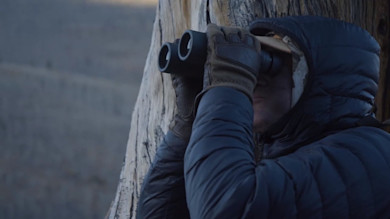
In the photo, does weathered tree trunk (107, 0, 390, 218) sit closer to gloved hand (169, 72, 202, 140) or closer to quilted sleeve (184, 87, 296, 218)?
gloved hand (169, 72, 202, 140)

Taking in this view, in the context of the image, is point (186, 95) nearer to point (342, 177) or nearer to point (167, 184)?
point (167, 184)

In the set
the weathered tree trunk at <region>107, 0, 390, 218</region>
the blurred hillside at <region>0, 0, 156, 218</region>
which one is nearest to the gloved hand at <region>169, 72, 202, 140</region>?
the weathered tree trunk at <region>107, 0, 390, 218</region>

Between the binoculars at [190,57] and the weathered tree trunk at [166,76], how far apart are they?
0.65 metres

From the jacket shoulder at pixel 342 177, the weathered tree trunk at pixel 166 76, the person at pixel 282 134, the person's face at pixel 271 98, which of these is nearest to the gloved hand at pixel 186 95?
the person at pixel 282 134

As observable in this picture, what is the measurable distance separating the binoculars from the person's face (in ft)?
0.15

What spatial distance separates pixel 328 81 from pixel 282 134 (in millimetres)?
225

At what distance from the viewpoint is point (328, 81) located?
2.06 m

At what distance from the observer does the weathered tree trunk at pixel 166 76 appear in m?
2.78

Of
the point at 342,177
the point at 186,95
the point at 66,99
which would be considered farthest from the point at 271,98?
the point at 66,99

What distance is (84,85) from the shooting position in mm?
14445

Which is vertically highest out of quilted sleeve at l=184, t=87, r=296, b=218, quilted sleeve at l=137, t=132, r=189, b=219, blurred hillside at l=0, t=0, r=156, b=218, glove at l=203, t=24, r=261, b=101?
glove at l=203, t=24, r=261, b=101

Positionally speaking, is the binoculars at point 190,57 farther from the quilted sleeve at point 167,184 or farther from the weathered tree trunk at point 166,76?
the weathered tree trunk at point 166,76

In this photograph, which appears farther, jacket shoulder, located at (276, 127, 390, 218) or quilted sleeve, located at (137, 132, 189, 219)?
quilted sleeve, located at (137, 132, 189, 219)

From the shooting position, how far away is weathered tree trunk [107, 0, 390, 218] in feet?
9.13
